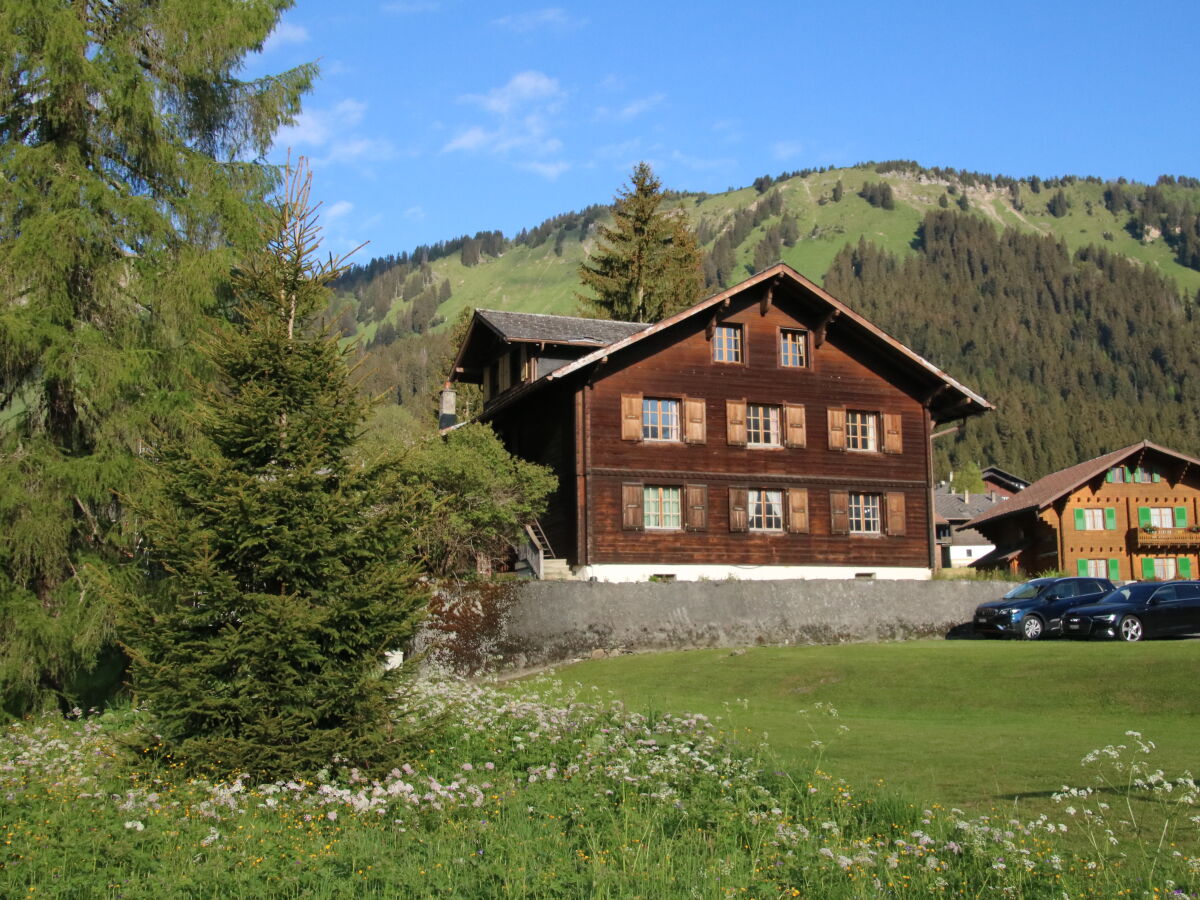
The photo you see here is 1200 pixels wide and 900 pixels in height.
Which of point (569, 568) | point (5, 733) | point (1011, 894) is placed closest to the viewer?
point (1011, 894)

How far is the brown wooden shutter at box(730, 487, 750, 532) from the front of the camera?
3784 cm

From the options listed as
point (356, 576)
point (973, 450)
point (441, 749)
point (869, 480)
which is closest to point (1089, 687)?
point (441, 749)

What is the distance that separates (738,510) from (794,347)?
637 cm

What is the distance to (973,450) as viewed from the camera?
580ft

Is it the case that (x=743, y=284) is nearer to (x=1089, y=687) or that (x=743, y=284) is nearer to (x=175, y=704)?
(x=1089, y=687)

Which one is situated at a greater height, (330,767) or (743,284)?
(743,284)

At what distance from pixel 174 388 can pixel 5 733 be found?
249 inches

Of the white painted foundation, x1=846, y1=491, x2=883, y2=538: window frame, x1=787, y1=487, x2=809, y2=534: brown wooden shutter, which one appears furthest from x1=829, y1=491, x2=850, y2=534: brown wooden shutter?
the white painted foundation

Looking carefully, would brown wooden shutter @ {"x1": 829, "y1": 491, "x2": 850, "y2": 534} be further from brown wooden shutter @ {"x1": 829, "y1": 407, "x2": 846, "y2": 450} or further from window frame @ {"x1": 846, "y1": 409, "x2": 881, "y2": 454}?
window frame @ {"x1": 846, "y1": 409, "x2": 881, "y2": 454}

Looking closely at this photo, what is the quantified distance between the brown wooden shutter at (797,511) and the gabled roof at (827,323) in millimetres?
6082

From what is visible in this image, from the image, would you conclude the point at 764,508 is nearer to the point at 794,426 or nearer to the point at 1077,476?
the point at 794,426

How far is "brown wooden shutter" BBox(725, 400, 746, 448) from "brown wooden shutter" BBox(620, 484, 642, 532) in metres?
4.04

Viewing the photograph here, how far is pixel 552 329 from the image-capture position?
40875mm

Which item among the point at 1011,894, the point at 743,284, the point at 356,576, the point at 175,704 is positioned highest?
the point at 743,284
